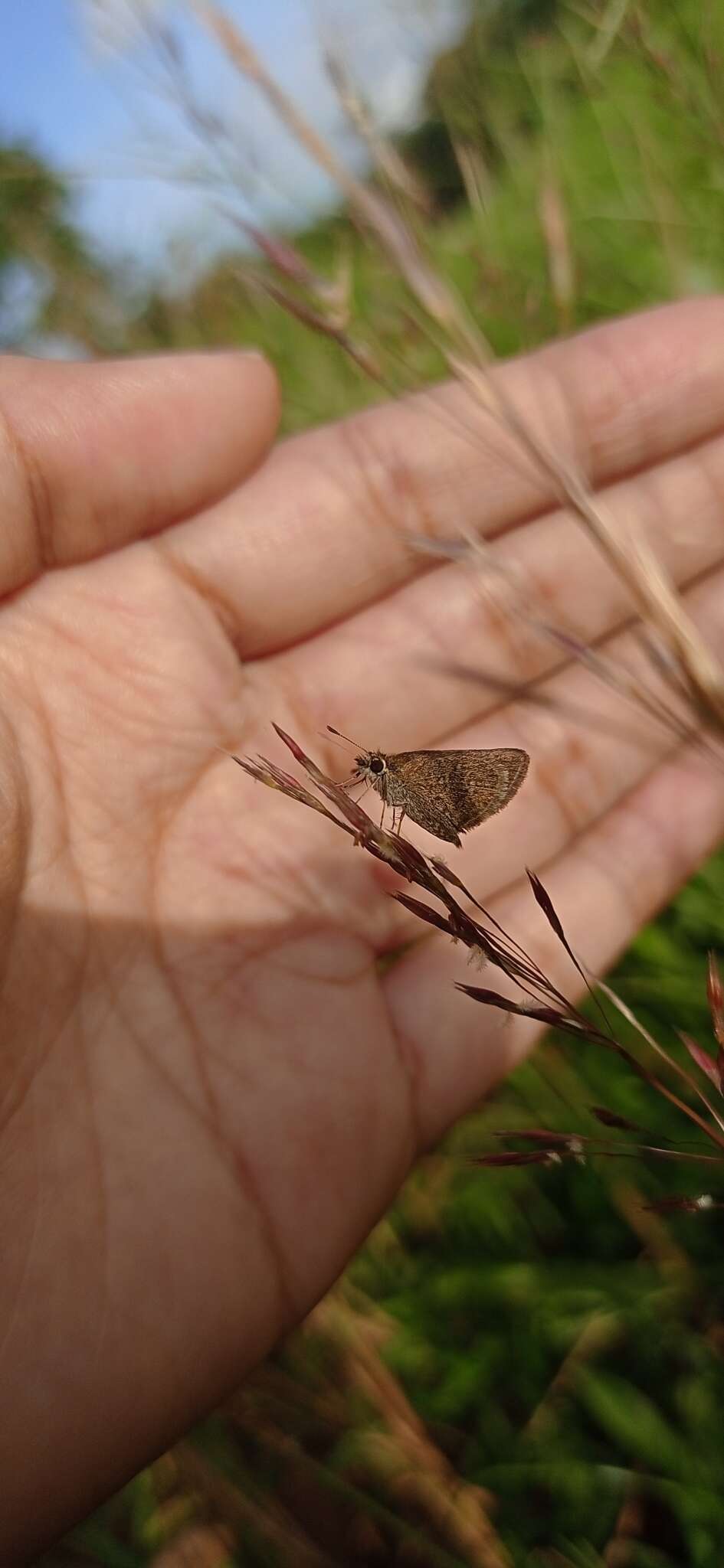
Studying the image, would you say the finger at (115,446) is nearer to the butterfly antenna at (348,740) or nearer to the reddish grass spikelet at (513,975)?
the butterfly antenna at (348,740)

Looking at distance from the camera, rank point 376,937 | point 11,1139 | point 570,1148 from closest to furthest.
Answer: point 570,1148
point 11,1139
point 376,937

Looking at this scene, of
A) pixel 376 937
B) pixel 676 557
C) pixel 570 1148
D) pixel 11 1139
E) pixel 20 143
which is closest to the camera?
pixel 570 1148

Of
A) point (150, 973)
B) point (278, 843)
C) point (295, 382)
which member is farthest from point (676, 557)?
point (295, 382)

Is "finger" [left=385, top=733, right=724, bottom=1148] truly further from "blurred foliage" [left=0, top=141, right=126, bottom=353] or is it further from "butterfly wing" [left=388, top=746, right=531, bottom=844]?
"blurred foliage" [left=0, top=141, right=126, bottom=353]

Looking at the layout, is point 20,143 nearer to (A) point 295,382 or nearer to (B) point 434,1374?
(A) point 295,382

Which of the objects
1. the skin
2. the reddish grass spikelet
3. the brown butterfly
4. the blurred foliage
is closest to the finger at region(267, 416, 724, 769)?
the skin

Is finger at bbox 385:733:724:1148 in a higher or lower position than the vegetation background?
higher

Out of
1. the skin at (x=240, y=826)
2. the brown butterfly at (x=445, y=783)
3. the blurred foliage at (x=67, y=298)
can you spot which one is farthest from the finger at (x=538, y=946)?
the blurred foliage at (x=67, y=298)

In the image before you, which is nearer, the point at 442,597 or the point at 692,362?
the point at 692,362
